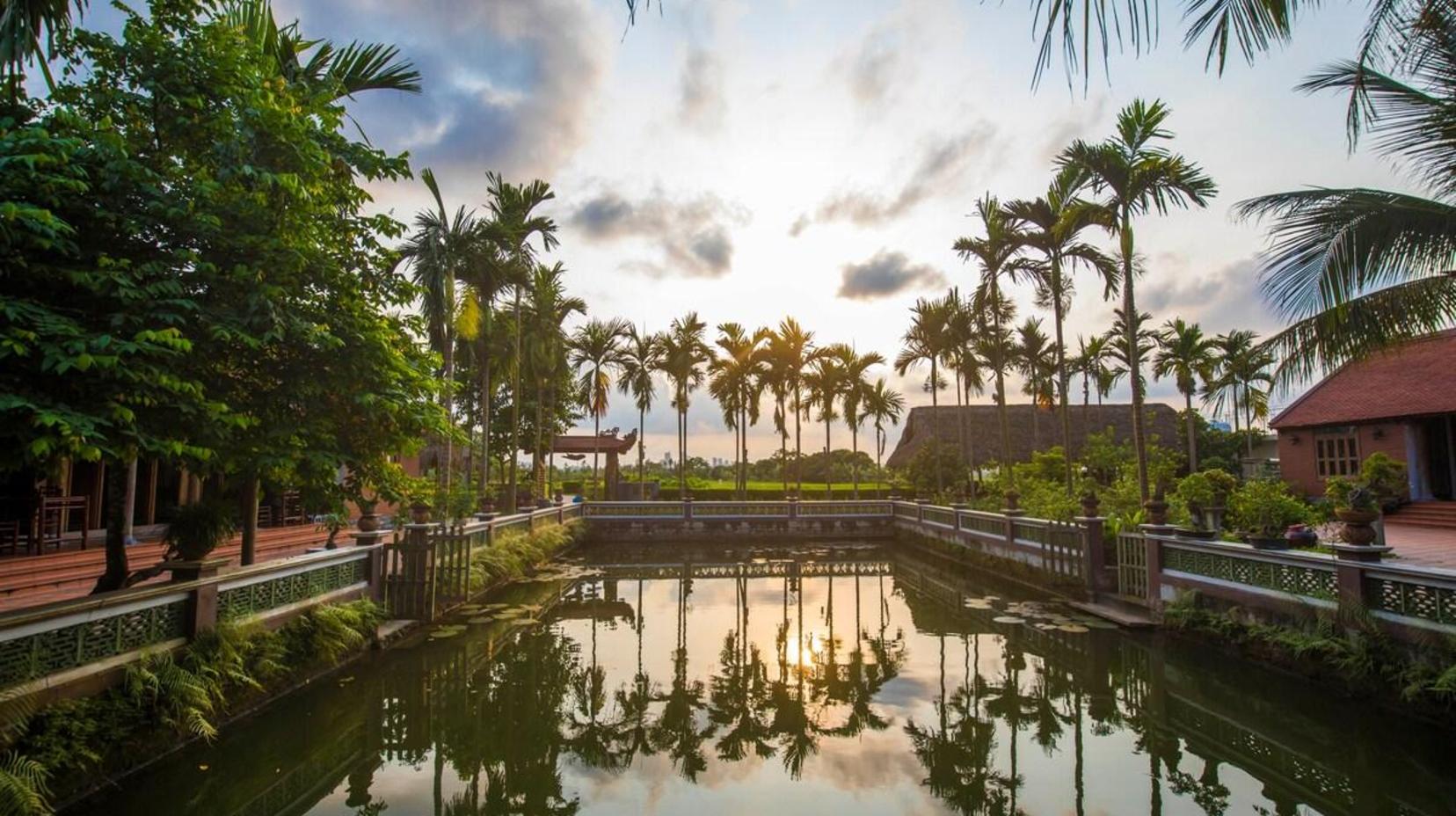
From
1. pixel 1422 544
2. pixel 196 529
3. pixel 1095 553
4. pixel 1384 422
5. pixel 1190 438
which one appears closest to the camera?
pixel 196 529

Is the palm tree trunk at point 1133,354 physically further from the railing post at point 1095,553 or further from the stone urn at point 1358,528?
the stone urn at point 1358,528

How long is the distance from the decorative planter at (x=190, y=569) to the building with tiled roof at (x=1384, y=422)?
1949 cm

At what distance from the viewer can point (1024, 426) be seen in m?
33.0

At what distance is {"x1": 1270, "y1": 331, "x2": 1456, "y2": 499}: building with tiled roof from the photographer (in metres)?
16.2

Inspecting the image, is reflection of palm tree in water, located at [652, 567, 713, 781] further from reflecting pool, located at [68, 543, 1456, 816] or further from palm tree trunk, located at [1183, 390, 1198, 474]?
palm tree trunk, located at [1183, 390, 1198, 474]

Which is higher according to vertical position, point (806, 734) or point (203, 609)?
point (203, 609)

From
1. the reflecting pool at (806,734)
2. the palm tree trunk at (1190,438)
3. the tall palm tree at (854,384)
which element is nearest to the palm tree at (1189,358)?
the palm tree trunk at (1190,438)

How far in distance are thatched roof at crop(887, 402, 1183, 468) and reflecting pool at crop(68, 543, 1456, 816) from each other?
23.3m

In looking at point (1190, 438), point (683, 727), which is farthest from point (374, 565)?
point (1190, 438)

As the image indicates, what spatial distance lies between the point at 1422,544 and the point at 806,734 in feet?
42.6

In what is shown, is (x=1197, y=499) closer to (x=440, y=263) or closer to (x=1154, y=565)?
(x=1154, y=565)

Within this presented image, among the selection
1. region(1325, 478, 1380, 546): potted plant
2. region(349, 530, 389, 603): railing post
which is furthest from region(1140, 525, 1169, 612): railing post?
region(349, 530, 389, 603): railing post

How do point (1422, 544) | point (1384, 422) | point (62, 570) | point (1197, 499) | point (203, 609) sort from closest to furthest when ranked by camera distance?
point (203, 609) → point (62, 570) → point (1197, 499) → point (1422, 544) → point (1384, 422)

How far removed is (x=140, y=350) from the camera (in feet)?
14.6
